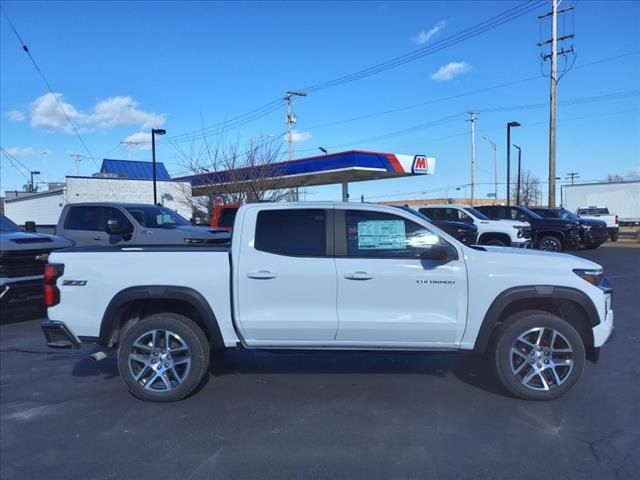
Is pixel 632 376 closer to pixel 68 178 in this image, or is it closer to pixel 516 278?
pixel 516 278

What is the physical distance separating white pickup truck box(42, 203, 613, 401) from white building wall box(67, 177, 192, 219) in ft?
101

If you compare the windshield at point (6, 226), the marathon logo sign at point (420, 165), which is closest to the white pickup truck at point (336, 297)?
the windshield at point (6, 226)

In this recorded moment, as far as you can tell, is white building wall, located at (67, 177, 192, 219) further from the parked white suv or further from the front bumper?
the front bumper

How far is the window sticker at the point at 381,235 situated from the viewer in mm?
4931

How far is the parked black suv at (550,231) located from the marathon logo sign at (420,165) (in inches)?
473

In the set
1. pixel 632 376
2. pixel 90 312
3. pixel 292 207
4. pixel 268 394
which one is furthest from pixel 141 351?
pixel 632 376

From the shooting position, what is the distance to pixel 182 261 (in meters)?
4.92

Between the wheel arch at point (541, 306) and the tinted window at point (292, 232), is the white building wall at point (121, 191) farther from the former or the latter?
the wheel arch at point (541, 306)

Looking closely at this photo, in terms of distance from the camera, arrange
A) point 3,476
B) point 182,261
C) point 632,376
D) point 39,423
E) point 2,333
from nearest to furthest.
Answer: point 3,476
point 39,423
point 182,261
point 632,376
point 2,333

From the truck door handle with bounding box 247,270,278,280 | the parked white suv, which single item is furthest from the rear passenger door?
the parked white suv

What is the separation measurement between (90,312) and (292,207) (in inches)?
83.3

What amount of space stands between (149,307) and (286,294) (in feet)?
4.74

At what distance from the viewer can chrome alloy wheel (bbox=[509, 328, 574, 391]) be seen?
4773 mm

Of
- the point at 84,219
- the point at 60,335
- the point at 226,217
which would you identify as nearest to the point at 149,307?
the point at 60,335
